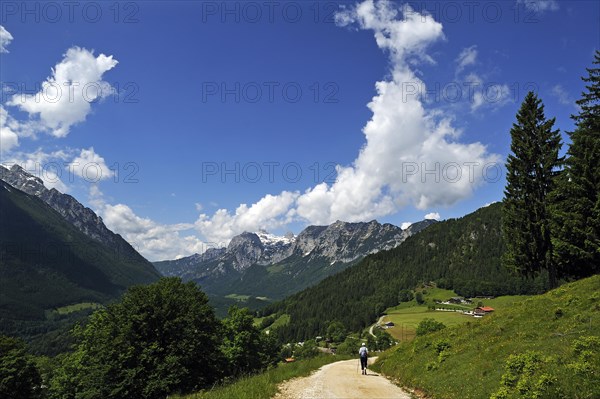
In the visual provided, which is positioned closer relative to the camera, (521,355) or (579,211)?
(521,355)

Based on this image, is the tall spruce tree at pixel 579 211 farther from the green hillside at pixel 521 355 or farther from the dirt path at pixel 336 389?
the dirt path at pixel 336 389

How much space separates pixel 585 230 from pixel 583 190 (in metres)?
4.06

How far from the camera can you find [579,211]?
3394cm

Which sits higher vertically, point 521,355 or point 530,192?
point 530,192

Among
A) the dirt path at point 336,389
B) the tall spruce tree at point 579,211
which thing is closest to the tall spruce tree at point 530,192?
the tall spruce tree at point 579,211

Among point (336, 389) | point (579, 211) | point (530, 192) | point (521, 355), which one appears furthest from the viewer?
point (530, 192)

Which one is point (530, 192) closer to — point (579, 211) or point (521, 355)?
point (579, 211)

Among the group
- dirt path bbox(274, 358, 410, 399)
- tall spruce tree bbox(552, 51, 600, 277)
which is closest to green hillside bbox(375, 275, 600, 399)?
dirt path bbox(274, 358, 410, 399)

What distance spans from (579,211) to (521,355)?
25.4 metres

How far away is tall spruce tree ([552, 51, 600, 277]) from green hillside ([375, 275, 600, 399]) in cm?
812

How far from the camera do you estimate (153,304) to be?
47.9 metres

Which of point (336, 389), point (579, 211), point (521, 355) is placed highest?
point (579, 211)

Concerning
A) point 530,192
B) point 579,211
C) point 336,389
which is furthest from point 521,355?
point 530,192

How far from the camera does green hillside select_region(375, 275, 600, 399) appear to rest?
13625 mm
